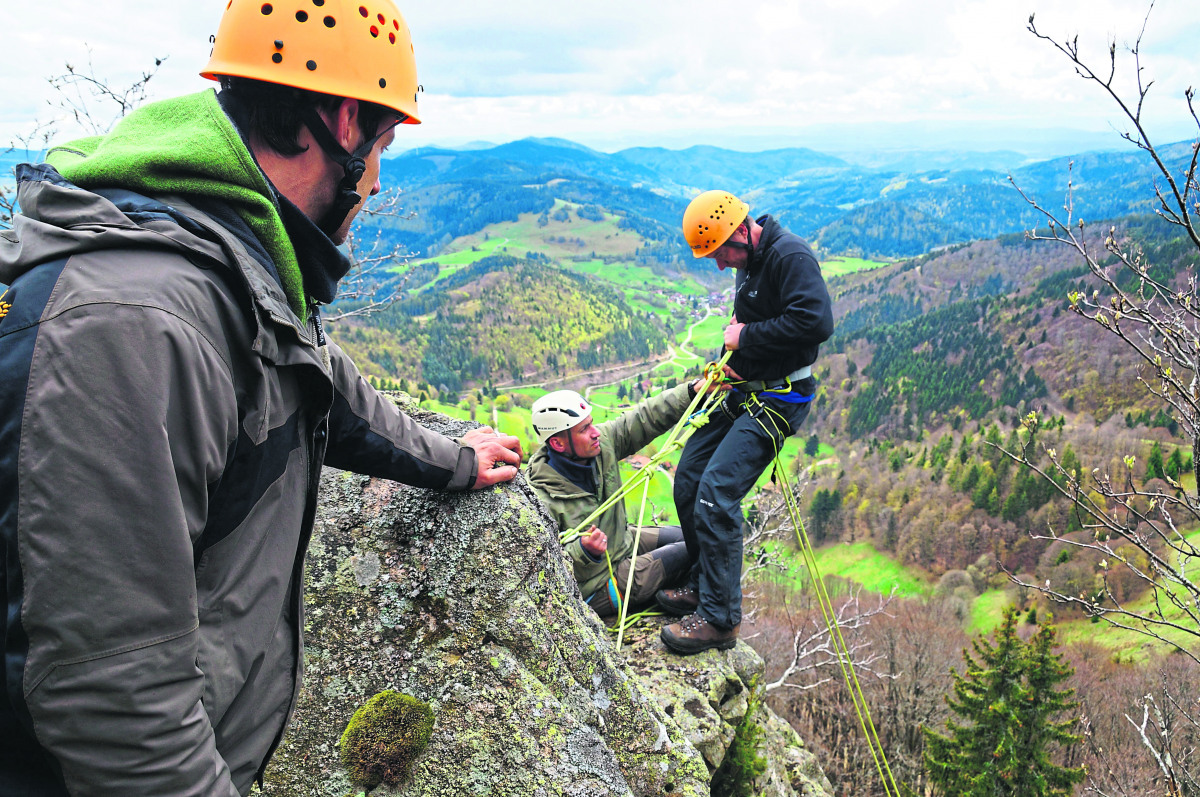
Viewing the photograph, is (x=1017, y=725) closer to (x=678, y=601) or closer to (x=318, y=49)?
(x=678, y=601)

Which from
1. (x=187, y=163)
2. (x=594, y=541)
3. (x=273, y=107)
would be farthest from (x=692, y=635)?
(x=187, y=163)

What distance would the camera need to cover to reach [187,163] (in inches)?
70.1

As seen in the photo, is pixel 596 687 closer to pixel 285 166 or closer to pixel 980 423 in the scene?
pixel 285 166

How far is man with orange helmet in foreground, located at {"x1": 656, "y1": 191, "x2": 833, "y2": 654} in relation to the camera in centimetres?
586

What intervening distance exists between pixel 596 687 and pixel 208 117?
3.27 meters

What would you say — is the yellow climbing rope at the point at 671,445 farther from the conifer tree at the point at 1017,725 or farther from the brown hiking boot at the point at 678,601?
the conifer tree at the point at 1017,725

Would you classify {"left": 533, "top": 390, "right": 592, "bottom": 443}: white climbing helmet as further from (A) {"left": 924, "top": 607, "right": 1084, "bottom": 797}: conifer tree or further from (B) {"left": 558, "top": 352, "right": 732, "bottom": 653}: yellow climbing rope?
(A) {"left": 924, "top": 607, "right": 1084, "bottom": 797}: conifer tree

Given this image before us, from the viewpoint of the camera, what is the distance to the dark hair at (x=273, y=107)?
2.20m

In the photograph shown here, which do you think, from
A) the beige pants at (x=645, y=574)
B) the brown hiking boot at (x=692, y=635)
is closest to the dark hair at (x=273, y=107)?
the beige pants at (x=645, y=574)

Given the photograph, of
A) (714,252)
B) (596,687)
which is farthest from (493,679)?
(714,252)

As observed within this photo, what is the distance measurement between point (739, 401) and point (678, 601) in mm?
1928

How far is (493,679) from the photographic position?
3570 millimetres

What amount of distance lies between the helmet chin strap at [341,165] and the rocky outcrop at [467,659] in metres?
1.88

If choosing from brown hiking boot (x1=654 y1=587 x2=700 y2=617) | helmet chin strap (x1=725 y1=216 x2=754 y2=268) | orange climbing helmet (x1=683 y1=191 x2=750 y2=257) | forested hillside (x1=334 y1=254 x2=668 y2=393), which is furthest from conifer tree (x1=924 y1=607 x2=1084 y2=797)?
forested hillside (x1=334 y1=254 x2=668 y2=393)
